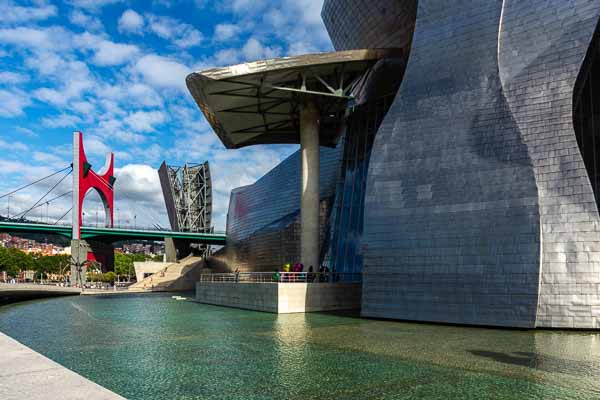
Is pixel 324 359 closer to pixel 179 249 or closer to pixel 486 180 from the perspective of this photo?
pixel 486 180

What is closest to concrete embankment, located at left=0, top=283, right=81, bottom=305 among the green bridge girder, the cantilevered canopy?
the cantilevered canopy

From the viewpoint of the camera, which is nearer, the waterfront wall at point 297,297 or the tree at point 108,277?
the waterfront wall at point 297,297

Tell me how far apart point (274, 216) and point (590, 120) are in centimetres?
2632

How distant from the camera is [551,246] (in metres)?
15.5

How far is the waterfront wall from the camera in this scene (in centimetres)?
2177

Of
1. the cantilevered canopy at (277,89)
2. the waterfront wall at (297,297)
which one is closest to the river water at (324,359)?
the waterfront wall at (297,297)

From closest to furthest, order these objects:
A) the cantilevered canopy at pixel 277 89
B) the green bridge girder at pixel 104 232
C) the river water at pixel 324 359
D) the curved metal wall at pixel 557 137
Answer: the river water at pixel 324 359 < the curved metal wall at pixel 557 137 < the cantilevered canopy at pixel 277 89 < the green bridge girder at pixel 104 232

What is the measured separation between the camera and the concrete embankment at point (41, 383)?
4.82 metres

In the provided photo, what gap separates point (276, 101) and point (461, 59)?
11312mm

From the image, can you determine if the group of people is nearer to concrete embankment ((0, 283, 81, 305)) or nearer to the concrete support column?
the concrete support column

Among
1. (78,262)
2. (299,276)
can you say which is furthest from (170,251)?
(299,276)

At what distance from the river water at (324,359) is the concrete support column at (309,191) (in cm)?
819

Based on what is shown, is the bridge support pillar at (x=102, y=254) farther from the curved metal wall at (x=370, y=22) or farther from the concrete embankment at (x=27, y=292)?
the curved metal wall at (x=370, y=22)

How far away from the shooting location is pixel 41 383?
17.5 feet
